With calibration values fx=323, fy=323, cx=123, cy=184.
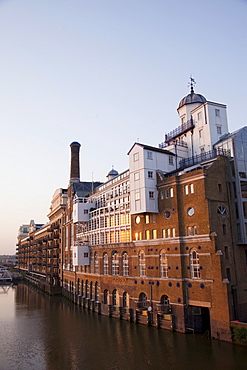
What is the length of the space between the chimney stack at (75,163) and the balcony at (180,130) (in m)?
35.4

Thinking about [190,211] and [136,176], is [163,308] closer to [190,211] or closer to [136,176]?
[190,211]

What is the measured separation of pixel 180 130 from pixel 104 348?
3346 cm

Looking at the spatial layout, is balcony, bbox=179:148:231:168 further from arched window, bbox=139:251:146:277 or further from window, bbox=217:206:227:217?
arched window, bbox=139:251:146:277

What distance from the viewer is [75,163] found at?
8569 centimetres

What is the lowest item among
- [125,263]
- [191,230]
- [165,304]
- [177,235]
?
[165,304]

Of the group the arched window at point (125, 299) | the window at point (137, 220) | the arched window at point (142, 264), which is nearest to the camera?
the arched window at point (142, 264)

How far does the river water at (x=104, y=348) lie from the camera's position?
93.5 feet

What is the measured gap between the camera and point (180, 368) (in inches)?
1062

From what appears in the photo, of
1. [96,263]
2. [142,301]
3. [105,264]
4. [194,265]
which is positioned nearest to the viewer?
[194,265]

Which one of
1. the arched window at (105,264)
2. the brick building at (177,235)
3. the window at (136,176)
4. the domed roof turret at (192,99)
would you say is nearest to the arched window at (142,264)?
the brick building at (177,235)

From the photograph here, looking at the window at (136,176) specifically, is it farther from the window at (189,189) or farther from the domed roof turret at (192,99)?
the domed roof turret at (192,99)

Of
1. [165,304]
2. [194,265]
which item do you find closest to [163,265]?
[165,304]

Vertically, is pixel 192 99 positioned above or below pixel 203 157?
above

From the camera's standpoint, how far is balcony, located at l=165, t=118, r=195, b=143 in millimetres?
49338
